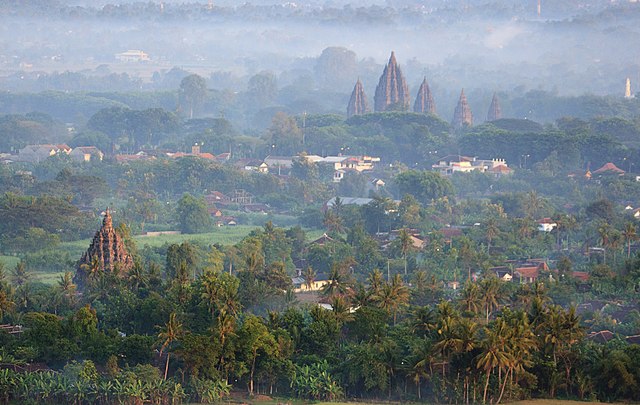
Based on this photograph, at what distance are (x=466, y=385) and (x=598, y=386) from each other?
3.60m

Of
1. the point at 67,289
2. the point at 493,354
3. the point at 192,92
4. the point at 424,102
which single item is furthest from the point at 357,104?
the point at 493,354

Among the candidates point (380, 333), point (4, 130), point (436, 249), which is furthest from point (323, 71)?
point (380, 333)

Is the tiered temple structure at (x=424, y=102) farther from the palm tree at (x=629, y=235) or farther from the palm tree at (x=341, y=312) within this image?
the palm tree at (x=341, y=312)

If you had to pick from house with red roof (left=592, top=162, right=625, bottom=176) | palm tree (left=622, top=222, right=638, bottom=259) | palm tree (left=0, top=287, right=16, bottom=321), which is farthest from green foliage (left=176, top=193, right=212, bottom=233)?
house with red roof (left=592, top=162, right=625, bottom=176)

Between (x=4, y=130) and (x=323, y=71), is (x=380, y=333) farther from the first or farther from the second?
(x=323, y=71)

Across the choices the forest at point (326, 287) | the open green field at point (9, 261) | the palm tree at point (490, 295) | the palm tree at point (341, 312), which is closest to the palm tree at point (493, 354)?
the forest at point (326, 287)

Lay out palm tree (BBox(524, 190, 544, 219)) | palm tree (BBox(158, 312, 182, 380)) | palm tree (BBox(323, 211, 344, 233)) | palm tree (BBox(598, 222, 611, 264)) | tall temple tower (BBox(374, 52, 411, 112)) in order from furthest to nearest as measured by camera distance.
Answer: tall temple tower (BBox(374, 52, 411, 112)) < palm tree (BBox(524, 190, 544, 219)) < palm tree (BBox(323, 211, 344, 233)) < palm tree (BBox(598, 222, 611, 264)) < palm tree (BBox(158, 312, 182, 380))

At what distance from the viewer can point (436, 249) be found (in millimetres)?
58094

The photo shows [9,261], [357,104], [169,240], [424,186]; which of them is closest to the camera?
[9,261]

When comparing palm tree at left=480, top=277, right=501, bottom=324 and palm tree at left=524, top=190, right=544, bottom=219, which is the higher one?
palm tree at left=480, top=277, right=501, bottom=324

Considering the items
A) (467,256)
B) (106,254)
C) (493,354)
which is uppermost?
(493,354)

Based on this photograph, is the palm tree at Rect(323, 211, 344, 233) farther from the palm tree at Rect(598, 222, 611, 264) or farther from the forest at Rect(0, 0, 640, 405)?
the palm tree at Rect(598, 222, 611, 264)

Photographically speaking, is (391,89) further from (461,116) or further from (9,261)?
(9,261)

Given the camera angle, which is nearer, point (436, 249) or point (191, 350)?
point (191, 350)
